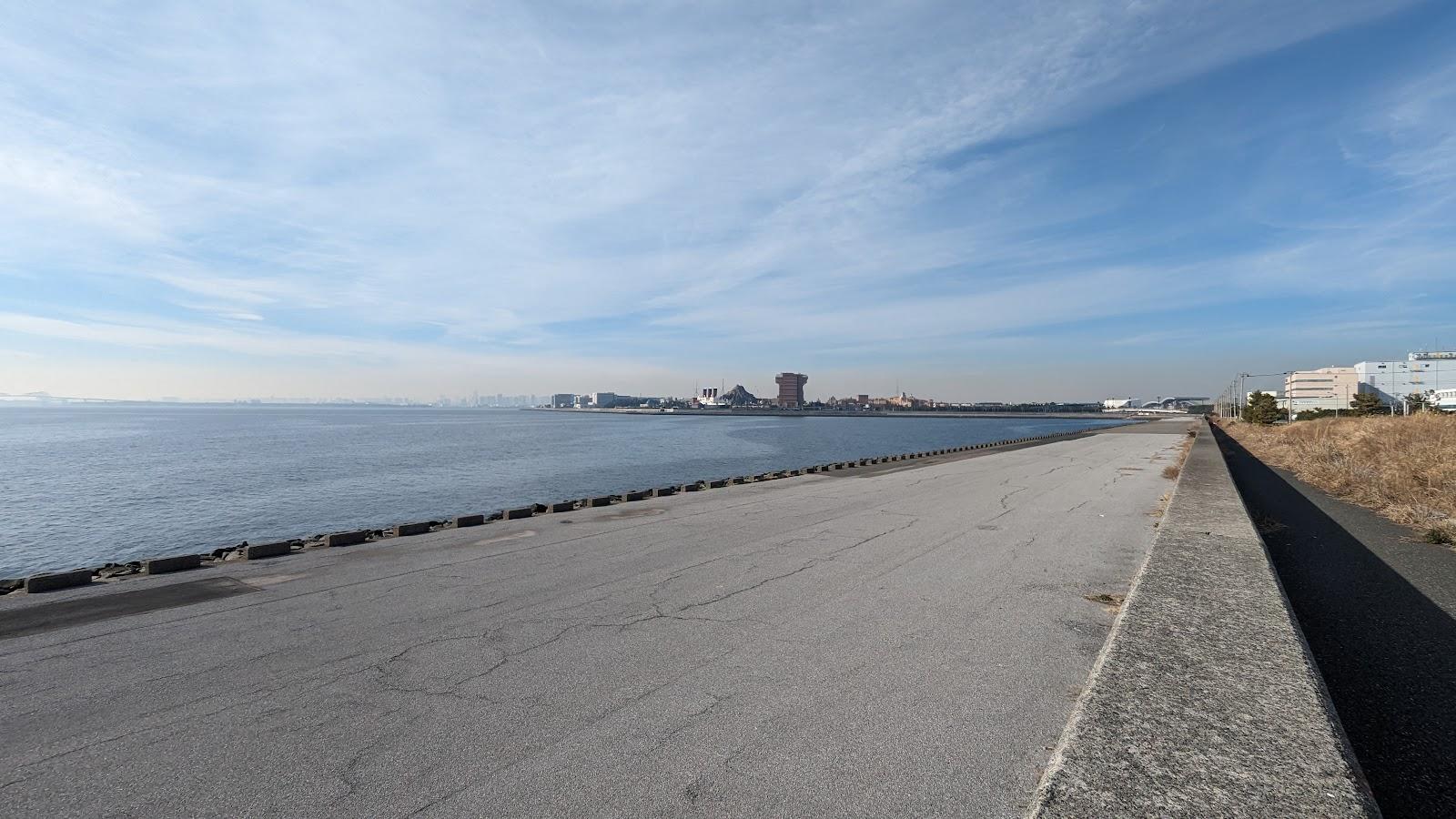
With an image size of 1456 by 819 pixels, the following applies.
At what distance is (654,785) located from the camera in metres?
3.46

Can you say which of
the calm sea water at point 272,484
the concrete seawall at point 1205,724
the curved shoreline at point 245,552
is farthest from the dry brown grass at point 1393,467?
the calm sea water at point 272,484

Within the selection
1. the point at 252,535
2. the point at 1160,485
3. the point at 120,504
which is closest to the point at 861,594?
the point at 1160,485

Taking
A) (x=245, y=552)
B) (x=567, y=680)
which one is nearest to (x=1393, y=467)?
(x=567, y=680)

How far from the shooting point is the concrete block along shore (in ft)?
11.4

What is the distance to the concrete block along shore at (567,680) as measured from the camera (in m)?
3.48

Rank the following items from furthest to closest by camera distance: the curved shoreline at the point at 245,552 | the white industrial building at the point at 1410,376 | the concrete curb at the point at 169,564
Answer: the white industrial building at the point at 1410,376 → the concrete curb at the point at 169,564 → the curved shoreline at the point at 245,552

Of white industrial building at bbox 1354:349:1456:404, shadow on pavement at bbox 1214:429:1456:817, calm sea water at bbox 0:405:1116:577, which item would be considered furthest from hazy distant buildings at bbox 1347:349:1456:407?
shadow on pavement at bbox 1214:429:1456:817

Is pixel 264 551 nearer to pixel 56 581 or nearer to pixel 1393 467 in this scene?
pixel 56 581

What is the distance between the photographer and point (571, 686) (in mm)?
4766

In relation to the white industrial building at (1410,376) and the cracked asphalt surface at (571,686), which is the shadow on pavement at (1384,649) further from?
the white industrial building at (1410,376)

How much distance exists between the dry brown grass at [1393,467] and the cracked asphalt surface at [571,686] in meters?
7.43

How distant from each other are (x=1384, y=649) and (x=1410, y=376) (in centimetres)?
19505

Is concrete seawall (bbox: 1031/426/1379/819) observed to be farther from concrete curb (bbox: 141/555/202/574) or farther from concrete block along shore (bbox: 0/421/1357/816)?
concrete curb (bbox: 141/555/202/574)

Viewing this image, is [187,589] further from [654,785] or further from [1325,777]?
[1325,777]
